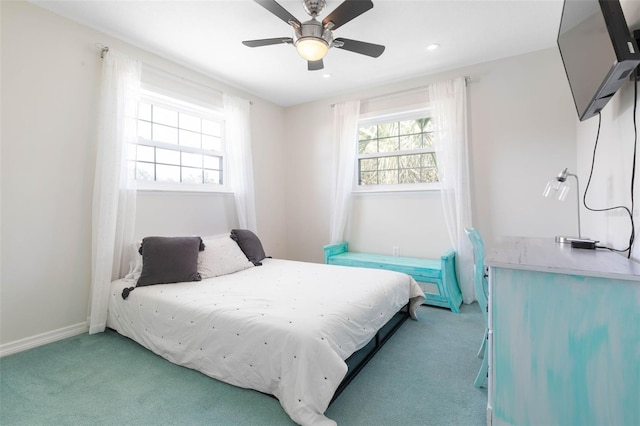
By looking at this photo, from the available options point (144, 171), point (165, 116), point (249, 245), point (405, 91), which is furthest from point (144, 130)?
point (405, 91)

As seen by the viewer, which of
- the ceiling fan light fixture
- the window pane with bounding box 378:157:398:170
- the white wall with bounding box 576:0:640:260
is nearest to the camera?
the white wall with bounding box 576:0:640:260

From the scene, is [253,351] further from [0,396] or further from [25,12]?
[25,12]

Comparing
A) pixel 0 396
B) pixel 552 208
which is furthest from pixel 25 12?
pixel 552 208

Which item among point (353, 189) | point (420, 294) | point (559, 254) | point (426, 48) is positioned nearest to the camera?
point (559, 254)

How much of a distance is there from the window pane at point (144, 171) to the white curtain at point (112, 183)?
0.25m

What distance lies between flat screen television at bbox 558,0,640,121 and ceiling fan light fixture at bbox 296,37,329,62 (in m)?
1.42

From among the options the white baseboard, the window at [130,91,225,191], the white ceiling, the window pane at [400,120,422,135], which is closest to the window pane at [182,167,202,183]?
the window at [130,91,225,191]

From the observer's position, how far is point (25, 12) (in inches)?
87.2

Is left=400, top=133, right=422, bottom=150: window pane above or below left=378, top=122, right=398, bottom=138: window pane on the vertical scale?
below

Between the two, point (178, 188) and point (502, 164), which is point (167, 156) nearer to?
point (178, 188)

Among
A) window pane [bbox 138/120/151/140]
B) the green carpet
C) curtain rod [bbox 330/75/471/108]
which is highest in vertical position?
curtain rod [bbox 330/75/471/108]

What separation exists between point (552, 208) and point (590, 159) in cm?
76

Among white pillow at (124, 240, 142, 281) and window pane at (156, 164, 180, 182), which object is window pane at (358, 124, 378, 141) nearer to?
window pane at (156, 164, 180, 182)

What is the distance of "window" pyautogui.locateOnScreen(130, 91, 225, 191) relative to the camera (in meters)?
3.00
